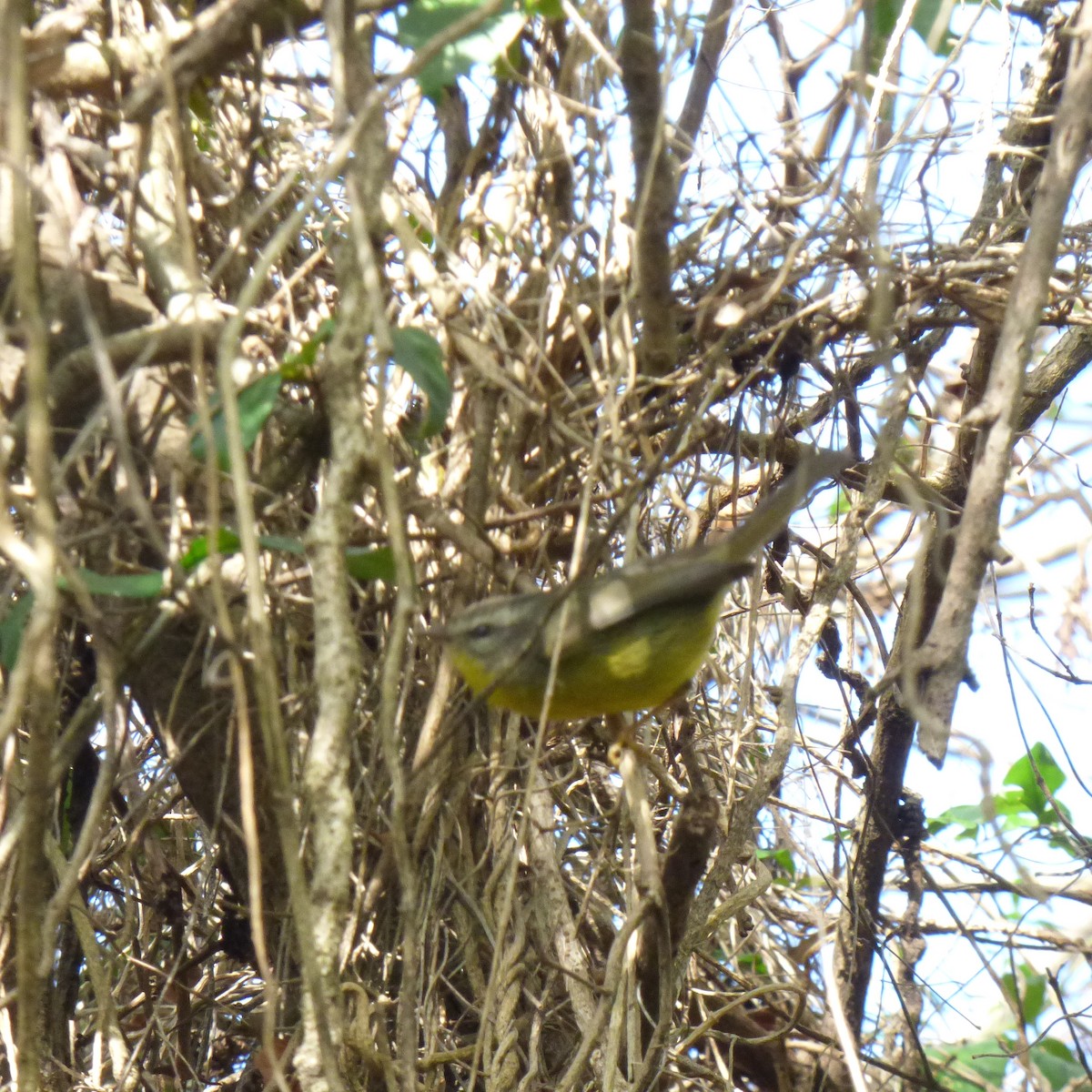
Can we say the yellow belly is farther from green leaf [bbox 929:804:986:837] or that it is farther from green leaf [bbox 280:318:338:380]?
green leaf [bbox 929:804:986:837]

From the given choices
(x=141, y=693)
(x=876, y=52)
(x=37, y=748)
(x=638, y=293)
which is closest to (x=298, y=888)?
(x=37, y=748)

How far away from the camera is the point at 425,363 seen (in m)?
2.16

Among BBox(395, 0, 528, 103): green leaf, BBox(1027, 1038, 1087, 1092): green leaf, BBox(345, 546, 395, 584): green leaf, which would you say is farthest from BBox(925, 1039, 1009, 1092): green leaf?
BBox(395, 0, 528, 103): green leaf

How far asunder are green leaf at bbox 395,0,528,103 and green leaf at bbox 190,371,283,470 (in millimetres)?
598

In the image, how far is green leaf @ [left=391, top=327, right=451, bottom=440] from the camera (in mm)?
2135

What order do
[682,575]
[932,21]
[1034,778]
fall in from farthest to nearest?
1. [1034,778]
2. [682,575]
3. [932,21]

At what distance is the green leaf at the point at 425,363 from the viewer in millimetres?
2135

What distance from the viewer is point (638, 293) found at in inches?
97.7

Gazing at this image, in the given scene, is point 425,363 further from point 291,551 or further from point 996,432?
point 996,432

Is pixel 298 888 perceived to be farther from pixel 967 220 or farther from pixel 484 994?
pixel 967 220

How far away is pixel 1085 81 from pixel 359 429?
1.23m

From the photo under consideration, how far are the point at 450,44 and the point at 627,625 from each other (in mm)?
1227

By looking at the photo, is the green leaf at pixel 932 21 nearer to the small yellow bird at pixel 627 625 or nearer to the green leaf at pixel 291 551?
the small yellow bird at pixel 627 625

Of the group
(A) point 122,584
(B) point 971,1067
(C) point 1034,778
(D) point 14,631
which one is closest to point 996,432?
(A) point 122,584
